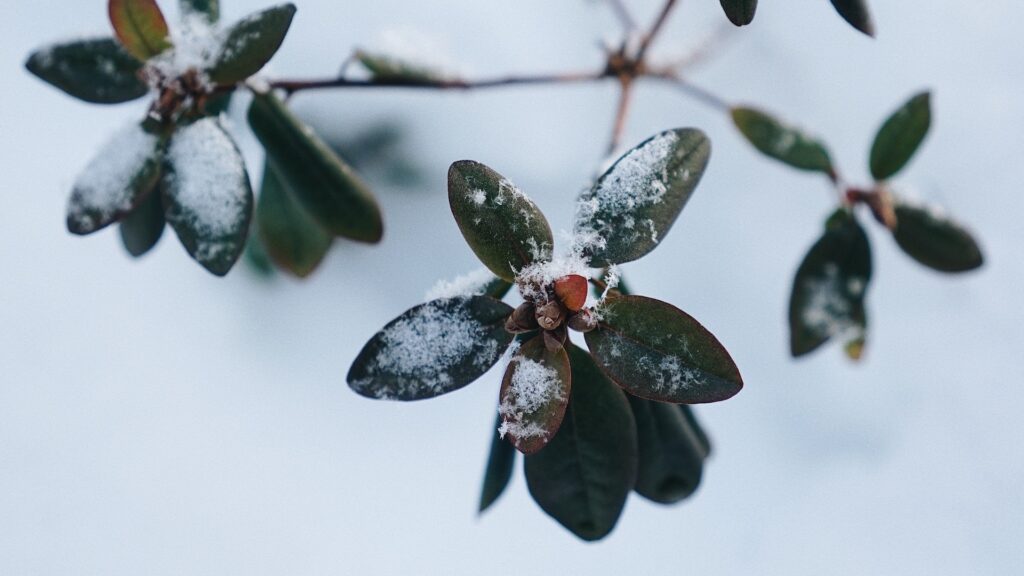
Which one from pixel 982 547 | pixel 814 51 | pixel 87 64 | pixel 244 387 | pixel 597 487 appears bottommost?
pixel 244 387

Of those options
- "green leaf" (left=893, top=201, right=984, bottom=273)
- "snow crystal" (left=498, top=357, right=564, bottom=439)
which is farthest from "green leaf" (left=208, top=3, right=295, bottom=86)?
"green leaf" (left=893, top=201, right=984, bottom=273)

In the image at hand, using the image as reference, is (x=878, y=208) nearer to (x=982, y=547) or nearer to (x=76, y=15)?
(x=982, y=547)

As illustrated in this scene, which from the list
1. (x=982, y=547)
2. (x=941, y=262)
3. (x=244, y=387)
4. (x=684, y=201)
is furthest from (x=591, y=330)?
(x=982, y=547)

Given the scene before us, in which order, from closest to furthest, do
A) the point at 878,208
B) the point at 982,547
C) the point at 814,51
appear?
the point at 878,208 < the point at 982,547 < the point at 814,51

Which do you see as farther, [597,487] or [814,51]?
[814,51]

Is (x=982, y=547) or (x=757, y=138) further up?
(x=757, y=138)

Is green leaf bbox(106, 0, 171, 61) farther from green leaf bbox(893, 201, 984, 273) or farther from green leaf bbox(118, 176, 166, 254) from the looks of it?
green leaf bbox(893, 201, 984, 273)

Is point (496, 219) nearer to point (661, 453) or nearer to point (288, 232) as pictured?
point (661, 453)

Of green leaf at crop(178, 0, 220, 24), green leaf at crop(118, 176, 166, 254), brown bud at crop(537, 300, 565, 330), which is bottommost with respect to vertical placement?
green leaf at crop(118, 176, 166, 254)
